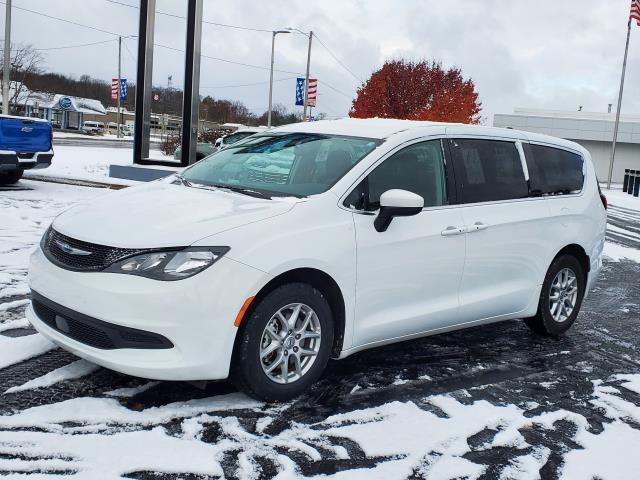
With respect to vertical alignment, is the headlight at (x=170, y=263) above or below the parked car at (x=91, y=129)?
below

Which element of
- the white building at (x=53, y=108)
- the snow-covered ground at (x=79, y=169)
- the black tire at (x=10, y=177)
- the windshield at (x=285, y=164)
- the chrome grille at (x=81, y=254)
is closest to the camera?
the chrome grille at (x=81, y=254)

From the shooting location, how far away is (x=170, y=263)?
12.6 feet

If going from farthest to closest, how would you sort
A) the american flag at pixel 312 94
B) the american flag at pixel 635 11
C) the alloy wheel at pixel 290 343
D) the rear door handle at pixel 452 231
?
the american flag at pixel 312 94 < the american flag at pixel 635 11 < the rear door handle at pixel 452 231 < the alloy wheel at pixel 290 343

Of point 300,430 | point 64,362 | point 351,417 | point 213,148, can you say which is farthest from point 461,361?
point 213,148

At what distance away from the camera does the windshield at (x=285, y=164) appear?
4754 millimetres

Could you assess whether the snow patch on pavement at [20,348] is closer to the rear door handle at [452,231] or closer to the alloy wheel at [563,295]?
the rear door handle at [452,231]

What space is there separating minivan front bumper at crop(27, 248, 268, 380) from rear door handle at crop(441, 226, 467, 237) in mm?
1565

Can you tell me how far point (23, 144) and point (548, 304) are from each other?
37.6ft

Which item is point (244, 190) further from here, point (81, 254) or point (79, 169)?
point (79, 169)

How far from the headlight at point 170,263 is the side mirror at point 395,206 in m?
1.14

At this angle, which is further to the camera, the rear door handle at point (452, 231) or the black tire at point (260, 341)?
the rear door handle at point (452, 231)

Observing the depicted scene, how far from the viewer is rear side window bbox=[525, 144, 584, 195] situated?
6.04 meters

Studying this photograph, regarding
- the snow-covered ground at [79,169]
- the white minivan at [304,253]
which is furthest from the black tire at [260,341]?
the snow-covered ground at [79,169]

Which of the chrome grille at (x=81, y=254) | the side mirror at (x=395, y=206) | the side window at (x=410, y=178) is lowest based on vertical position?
the chrome grille at (x=81, y=254)
